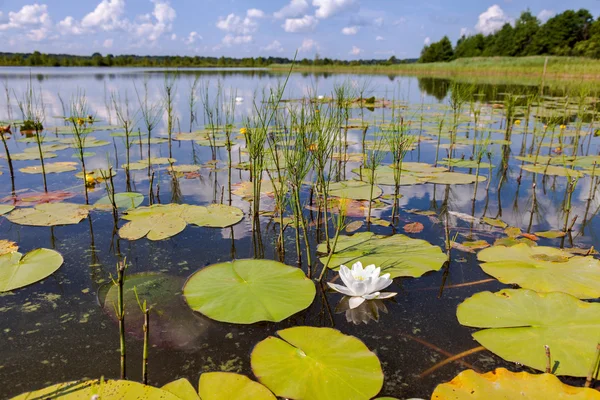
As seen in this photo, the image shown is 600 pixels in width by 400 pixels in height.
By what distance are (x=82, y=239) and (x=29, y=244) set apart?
29 cm

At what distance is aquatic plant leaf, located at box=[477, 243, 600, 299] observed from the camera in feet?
5.63

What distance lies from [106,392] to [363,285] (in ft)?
3.33

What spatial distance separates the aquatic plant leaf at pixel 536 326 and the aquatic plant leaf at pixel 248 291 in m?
0.70

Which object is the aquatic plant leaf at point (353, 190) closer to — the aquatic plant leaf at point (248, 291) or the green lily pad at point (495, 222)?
the green lily pad at point (495, 222)

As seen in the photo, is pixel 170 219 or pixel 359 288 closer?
pixel 359 288

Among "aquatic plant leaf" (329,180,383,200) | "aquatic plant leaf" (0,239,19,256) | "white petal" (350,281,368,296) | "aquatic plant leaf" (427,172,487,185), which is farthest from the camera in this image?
"aquatic plant leaf" (427,172,487,185)

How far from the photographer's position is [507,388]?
3.61 feet

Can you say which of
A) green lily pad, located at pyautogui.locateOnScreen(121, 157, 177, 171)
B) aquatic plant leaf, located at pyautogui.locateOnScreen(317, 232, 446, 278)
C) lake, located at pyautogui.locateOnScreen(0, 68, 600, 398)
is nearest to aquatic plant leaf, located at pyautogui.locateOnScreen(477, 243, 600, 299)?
lake, located at pyautogui.locateOnScreen(0, 68, 600, 398)

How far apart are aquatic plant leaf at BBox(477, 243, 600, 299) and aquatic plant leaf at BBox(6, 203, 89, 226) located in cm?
262

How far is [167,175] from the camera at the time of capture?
3.91 meters

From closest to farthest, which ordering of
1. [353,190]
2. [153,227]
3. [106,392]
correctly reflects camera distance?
[106,392], [153,227], [353,190]

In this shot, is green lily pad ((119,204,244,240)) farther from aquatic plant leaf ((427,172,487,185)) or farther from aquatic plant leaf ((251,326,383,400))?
aquatic plant leaf ((427,172,487,185))

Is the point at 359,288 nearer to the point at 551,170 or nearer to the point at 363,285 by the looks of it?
the point at 363,285

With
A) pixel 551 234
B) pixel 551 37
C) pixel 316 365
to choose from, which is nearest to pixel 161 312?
pixel 316 365
